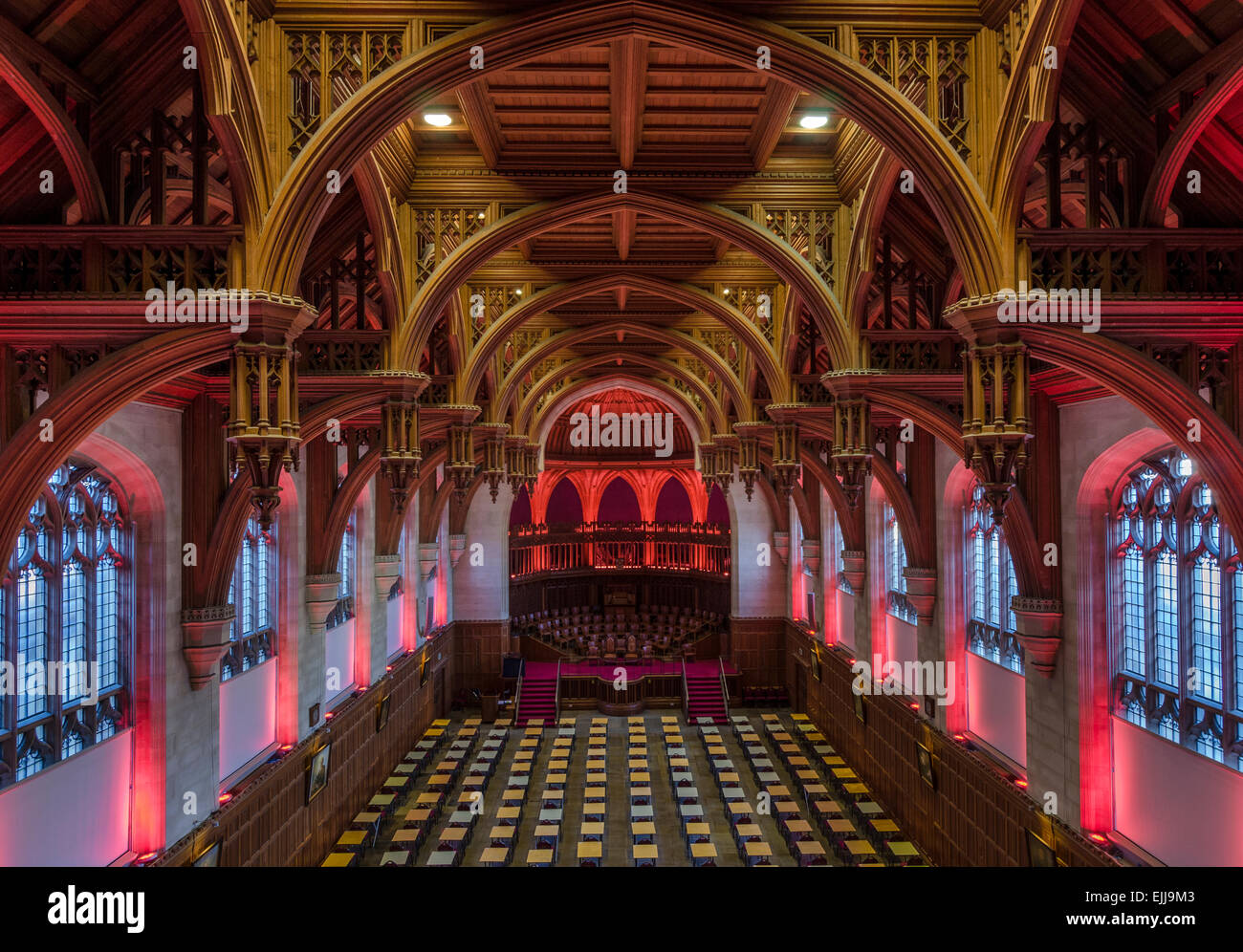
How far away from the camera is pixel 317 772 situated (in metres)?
15.6

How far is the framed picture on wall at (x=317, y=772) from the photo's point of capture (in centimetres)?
1513

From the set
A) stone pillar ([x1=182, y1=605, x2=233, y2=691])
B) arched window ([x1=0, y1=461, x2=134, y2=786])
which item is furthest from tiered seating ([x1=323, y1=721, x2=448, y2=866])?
arched window ([x1=0, y1=461, x2=134, y2=786])

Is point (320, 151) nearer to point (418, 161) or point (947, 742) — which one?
point (418, 161)

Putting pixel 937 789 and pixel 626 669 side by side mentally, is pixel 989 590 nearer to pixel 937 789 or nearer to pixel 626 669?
pixel 937 789

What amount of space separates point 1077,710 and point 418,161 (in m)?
11.3

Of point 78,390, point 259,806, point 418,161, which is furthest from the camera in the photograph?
point 259,806

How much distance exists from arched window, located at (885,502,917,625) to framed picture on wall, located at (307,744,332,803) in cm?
1187

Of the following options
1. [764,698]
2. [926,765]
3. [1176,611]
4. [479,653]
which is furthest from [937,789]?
[479,653]

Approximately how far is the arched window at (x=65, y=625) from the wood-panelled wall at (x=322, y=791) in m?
2.17

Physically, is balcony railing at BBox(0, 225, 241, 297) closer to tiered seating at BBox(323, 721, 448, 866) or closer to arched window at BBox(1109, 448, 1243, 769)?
arched window at BBox(1109, 448, 1243, 769)

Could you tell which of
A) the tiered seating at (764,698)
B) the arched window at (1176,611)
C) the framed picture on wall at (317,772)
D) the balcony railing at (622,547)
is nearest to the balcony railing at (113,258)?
the arched window at (1176,611)
